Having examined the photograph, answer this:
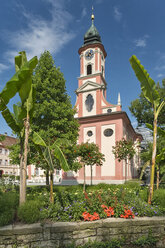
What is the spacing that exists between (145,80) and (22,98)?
4783 mm

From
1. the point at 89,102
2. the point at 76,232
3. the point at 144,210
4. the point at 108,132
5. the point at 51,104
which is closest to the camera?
the point at 76,232

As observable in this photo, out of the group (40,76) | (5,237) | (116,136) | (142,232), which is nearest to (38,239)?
(5,237)

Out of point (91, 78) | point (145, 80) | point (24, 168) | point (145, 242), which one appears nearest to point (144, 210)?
point (145, 242)

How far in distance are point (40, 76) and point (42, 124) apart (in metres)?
3.93

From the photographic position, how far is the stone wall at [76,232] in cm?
448

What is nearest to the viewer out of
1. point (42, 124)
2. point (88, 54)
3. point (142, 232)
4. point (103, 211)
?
point (142, 232)

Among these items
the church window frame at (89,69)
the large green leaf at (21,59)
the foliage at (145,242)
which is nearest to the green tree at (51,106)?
the large green leaf at (21,59)

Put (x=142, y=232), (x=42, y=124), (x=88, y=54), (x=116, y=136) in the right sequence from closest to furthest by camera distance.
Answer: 1. (x=142, y=232)
2. (x=42, y=124)
3. (x=116, y=136)
4. (x=88, y=54)

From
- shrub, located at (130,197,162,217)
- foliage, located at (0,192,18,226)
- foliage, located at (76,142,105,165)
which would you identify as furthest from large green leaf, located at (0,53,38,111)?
foliage, located at (76,142,105,165)

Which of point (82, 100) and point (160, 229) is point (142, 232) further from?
point (82, 100)

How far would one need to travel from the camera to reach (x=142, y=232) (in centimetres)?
504

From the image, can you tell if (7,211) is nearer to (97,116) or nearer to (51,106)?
(51,106)

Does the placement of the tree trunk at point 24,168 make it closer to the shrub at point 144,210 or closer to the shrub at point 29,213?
the shrub at point 29,213

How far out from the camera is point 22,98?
5.98 meters
